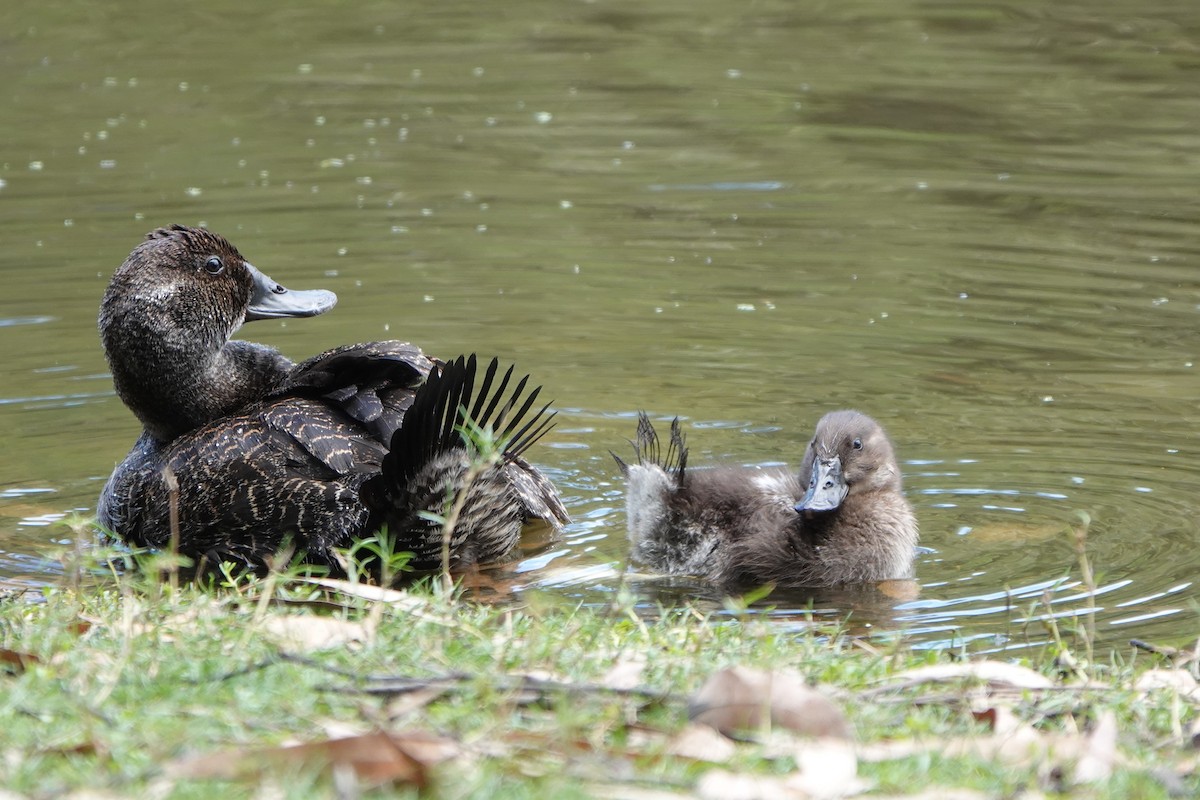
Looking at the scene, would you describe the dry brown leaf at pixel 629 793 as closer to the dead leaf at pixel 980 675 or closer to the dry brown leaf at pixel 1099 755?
the dry brown leaf at pixel 1099 755

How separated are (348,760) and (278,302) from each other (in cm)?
480

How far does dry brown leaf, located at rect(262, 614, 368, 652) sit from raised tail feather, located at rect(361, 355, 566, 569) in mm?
1229

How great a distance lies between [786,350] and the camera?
31.8 ft

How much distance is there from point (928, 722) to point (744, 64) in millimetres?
13634

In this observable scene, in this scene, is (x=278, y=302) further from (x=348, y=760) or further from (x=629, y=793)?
(x=629, y=793)

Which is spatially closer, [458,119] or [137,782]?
[137,782]

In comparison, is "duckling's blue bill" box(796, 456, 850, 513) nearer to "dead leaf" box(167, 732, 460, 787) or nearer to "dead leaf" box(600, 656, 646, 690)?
"dead leaf" box(600, 656, 646, 690)

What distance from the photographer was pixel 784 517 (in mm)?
Answer: 6645

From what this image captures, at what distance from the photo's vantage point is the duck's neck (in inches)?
284

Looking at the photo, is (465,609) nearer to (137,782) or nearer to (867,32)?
(137,782)

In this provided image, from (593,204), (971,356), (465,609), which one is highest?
(593,204)

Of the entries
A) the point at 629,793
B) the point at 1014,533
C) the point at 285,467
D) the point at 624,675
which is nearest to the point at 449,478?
the point at 285,467

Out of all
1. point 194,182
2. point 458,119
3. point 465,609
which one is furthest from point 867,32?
point 465,609

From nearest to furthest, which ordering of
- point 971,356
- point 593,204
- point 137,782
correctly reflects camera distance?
point 137,782 < point 971,356 < point 593,204
